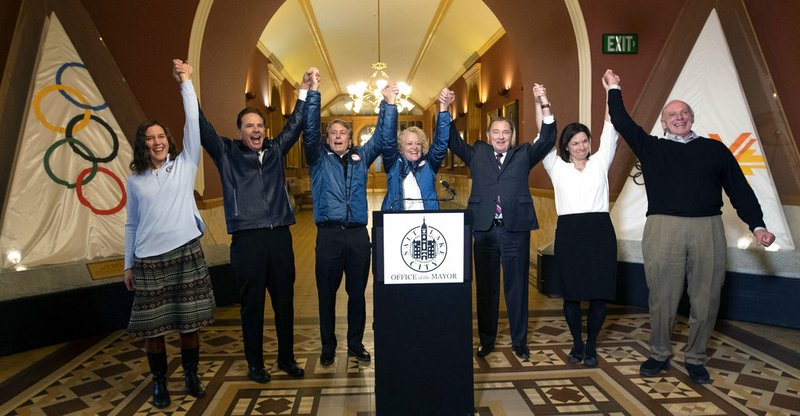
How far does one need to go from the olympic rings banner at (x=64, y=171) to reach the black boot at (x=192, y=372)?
1734 mm

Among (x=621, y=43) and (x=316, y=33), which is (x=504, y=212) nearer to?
(x=621, y=43)

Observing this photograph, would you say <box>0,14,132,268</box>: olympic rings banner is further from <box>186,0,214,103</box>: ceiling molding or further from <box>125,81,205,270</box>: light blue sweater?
<box>125,81,205,270</box>: light blue sweater

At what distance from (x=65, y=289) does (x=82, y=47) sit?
1.91 m

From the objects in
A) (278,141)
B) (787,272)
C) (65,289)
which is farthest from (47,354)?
(787,272)

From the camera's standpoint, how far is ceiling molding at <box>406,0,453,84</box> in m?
10.1

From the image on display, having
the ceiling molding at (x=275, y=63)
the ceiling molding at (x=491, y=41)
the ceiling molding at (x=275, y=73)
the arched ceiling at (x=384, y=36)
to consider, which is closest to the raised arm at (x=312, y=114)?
the arched ceiling at (x=384, y=36)

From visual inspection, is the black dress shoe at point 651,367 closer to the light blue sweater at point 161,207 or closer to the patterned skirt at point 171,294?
the patterned skirt at point 171,294

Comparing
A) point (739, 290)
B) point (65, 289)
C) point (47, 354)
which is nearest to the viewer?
point (47, 354)

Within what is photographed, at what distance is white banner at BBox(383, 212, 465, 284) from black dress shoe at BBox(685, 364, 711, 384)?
1679 millimetres

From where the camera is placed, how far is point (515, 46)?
651 cm

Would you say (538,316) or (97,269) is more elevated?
(97,269)

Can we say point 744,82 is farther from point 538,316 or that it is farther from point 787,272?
point 538,316

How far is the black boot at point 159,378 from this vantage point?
274cm

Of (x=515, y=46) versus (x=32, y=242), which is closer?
(x=32, y=242)
